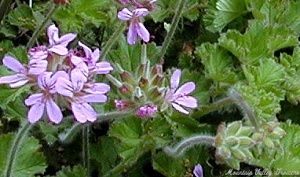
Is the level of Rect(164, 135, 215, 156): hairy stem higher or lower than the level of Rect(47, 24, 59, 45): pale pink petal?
lower

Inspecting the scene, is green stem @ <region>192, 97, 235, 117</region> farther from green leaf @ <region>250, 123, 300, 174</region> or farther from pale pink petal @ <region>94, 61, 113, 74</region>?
pale pink petal @ <region>94, 61, 113, 74</region>

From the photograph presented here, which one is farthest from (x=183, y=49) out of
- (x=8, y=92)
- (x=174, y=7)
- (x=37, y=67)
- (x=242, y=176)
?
(x=37, y=67)

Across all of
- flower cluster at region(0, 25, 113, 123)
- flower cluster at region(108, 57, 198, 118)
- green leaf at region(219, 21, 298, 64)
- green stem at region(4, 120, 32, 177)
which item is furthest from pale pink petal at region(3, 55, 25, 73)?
green leaf at region(219, 21, 298, 64)

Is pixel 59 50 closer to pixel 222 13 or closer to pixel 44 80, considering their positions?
pixel 44 80

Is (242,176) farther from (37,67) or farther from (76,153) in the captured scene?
(37,67)

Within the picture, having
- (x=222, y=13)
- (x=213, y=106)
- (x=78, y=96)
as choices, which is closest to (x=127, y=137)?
(x=213, y=106)

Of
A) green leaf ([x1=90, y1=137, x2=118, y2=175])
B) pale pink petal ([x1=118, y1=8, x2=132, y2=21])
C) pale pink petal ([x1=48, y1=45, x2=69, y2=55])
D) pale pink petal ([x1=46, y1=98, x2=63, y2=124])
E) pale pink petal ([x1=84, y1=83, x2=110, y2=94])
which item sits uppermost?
pale pink petal ([x1=118, y1=8, x2=132, y2=21])

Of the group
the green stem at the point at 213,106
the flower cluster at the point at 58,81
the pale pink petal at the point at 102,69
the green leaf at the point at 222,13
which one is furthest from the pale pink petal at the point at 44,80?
the green leaf at the point at 222,13
